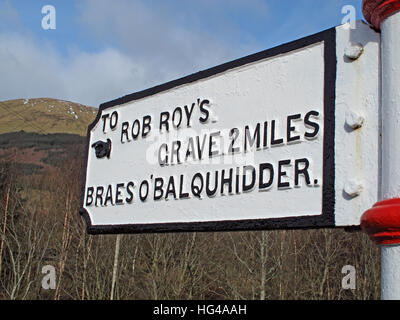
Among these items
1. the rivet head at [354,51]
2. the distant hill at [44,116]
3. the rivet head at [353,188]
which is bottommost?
the rivet head at [353,188]

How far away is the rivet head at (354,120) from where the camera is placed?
2.05 meters

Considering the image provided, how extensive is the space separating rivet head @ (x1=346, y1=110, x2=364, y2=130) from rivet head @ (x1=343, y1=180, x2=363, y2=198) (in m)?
0.22

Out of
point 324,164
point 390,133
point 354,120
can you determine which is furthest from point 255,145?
point 390,133

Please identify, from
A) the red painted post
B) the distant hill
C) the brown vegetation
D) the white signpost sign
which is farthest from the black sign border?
the distant hill

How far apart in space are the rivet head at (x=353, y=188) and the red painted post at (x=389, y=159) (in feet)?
0.40

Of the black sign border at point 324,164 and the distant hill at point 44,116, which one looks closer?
the black sign border at point 324,164

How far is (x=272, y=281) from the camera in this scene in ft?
79.0

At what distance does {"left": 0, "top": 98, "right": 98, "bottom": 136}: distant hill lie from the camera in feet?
451

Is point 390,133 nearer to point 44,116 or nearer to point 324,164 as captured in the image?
point 324,164

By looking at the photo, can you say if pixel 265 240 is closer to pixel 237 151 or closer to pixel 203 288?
pixel 203 288

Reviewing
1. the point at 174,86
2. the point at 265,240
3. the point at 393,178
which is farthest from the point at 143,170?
the point at 265,240

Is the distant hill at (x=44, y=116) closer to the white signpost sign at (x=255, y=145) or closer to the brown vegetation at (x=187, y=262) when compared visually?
the brown vegetation at (x=187, y=262)

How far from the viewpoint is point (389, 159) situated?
6.10 feet

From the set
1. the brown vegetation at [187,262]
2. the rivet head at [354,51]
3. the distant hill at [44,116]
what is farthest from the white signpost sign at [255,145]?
the distant hill at [44,116]
